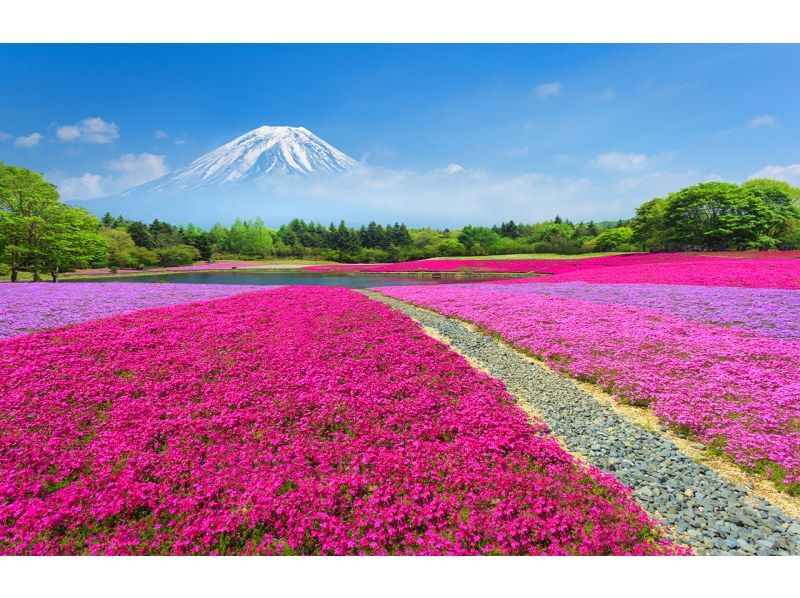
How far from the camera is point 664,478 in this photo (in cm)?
593

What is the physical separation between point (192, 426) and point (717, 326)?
1795cm

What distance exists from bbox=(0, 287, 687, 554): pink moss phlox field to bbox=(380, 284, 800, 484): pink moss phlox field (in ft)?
10.1

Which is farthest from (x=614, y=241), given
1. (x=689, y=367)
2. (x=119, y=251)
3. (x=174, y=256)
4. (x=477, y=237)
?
(x=119, y=251)

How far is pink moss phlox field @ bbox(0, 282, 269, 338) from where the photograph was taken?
13.5 meters

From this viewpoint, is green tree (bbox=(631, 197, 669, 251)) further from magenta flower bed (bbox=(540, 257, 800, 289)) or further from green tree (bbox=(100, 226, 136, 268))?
green tree (bbox=(100, 226, 136, 268))

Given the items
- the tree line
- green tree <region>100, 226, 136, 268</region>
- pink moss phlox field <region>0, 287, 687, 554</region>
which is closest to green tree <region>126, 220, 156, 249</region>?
the tree line

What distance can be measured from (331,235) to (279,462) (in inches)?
3807

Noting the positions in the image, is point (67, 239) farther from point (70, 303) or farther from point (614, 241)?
point (614, 241)

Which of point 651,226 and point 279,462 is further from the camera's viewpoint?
point 651,226

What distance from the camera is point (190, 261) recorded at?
244ft

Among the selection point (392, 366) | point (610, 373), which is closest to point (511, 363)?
point (610, 373)

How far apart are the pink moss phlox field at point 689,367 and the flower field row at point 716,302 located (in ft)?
4.20

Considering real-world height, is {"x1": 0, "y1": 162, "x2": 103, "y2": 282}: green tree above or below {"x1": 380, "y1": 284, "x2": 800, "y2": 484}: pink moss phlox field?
above

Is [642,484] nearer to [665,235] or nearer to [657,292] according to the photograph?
[657,292]
